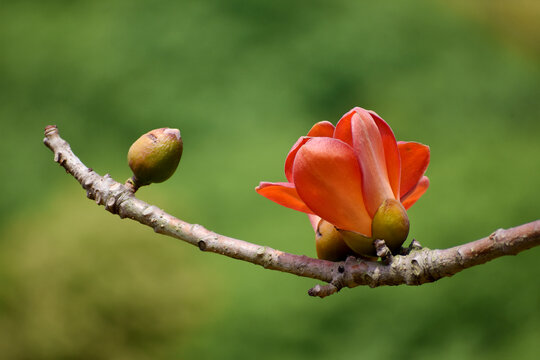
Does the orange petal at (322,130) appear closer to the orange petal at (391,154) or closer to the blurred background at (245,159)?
the orange petal at (391,154)

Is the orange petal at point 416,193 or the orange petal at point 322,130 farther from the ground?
the orange petal at point 322,130

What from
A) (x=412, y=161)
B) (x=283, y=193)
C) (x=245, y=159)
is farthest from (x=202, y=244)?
(x=245, y=159)

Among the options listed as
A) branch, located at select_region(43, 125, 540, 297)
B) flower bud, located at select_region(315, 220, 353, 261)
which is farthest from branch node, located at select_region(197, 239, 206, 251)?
A: flower bud, located at select_region(315, 220, 353, 261)

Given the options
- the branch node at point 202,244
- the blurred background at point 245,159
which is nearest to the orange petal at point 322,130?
the branch node at point 202,244

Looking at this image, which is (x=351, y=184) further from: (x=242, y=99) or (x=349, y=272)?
(x=242, y=99)

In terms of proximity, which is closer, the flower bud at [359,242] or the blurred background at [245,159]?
the flower bud at [359,242]

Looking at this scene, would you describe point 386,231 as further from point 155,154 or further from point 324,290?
point 155,154
